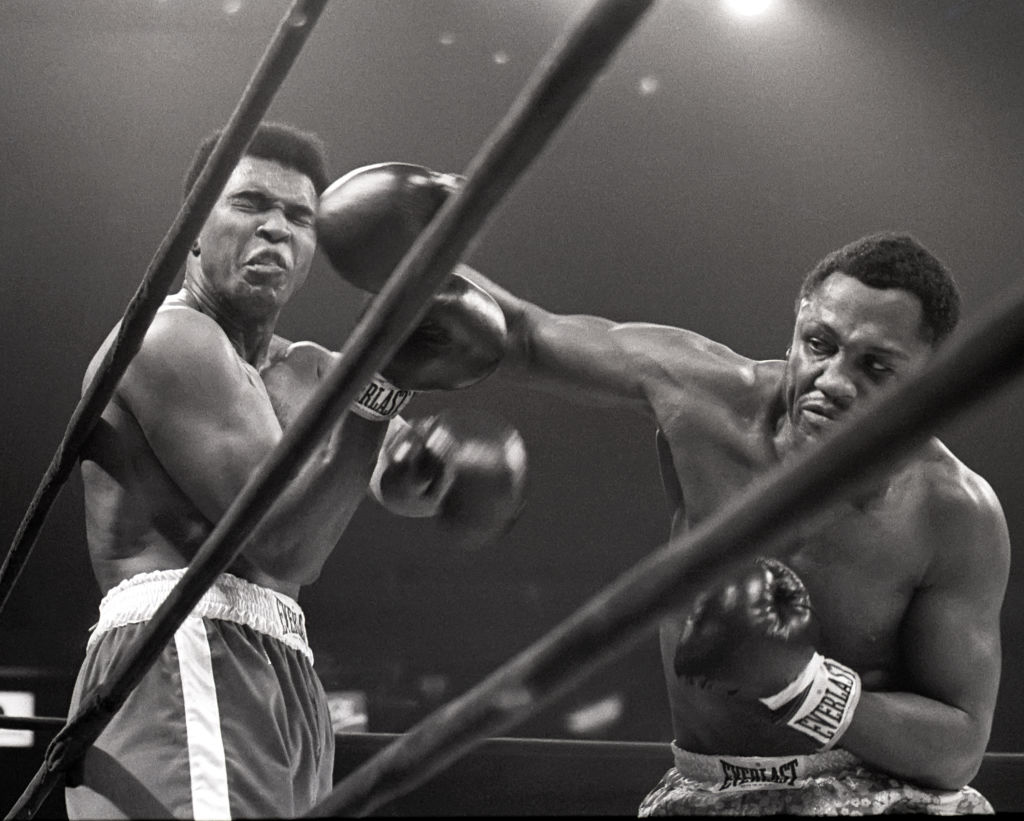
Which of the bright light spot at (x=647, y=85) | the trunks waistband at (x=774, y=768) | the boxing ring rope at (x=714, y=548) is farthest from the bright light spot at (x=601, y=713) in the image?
the boxing ring rope at (x=714, y=548)

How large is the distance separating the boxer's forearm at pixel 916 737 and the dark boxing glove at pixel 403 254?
568 mm

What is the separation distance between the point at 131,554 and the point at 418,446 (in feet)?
1.09

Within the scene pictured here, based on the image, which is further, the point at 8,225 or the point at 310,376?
the point at 8,225

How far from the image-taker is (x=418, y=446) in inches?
53.8

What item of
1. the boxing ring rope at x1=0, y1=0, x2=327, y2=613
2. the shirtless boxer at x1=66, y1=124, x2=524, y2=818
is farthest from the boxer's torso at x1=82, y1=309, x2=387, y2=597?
the boxing ring rope at x1=0, y1=0, x2=327, y2=613

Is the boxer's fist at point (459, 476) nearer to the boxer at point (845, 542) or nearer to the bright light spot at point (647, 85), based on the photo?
the boxer at point (845, 542)

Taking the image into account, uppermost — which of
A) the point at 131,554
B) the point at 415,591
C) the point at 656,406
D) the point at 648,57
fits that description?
the point at 648,57

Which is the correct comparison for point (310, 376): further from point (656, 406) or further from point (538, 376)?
point (656, 406)

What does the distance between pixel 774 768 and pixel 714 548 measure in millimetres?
1170

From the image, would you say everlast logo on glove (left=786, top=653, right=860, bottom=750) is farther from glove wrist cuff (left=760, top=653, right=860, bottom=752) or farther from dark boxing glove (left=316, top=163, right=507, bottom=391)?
dark boxing glove (left=316, top=163, right=507, bottom=391)

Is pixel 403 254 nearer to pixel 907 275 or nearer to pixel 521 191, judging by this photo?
pixel 907 275

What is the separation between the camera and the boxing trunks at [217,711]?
126cm

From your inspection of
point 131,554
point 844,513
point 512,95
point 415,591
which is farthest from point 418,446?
point 415,591

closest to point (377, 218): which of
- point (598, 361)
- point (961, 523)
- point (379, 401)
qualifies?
point (379, 401)
